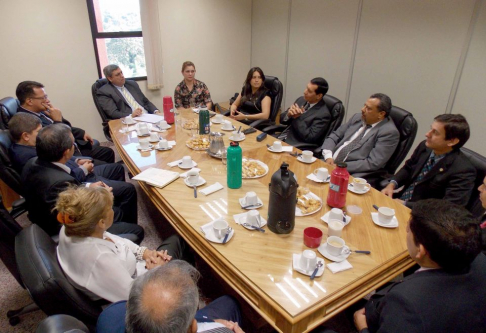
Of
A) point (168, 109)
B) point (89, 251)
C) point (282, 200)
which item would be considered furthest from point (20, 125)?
point (282, 200)

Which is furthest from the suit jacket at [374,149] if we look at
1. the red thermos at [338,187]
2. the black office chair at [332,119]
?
the red thermos at [338,187]

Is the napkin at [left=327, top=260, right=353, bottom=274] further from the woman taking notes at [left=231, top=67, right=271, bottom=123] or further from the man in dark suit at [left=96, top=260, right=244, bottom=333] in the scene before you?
the woman taking notes at [left=231, top=67, right=271, bottom=123]

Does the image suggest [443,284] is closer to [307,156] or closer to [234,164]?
[234,164]

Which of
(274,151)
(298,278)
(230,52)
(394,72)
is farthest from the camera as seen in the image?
(230,52)

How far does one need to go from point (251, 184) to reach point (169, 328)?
3.74 feet

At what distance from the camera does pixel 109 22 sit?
4.08m

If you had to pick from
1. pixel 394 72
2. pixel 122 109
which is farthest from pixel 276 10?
pixel 122 109

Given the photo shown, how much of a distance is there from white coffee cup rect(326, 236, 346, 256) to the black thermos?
19 centimetres

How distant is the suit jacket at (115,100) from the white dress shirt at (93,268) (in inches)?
92.8

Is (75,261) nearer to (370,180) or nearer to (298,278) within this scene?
(298,278)

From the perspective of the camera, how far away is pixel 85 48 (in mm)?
3992

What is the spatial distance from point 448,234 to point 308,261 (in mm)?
495

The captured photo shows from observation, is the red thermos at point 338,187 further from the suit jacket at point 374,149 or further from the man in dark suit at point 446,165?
the suit jacket at point 374,149

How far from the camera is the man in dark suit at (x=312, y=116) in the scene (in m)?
2.88
